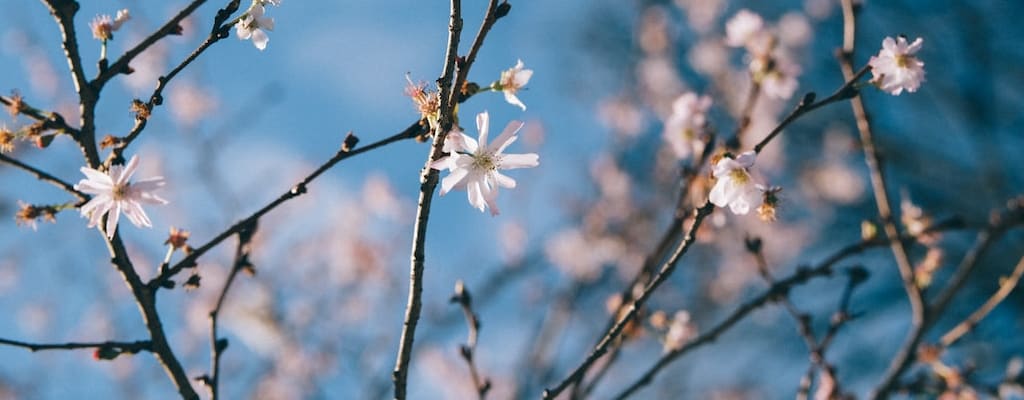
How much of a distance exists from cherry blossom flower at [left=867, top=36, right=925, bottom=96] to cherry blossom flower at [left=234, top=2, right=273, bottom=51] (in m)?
1.51

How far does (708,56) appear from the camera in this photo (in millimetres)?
10516

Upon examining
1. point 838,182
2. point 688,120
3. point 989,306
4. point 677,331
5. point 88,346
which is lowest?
point 88,346

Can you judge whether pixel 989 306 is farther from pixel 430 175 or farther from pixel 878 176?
pixel 430 175

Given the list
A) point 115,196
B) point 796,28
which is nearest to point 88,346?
point 115,196

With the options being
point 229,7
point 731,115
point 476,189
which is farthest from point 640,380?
point 731,115

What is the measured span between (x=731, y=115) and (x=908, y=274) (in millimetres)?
6880

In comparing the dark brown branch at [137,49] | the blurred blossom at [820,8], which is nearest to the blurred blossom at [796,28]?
the blurred blossom at [820,8]

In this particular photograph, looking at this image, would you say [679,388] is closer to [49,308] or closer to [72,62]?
[72,62]

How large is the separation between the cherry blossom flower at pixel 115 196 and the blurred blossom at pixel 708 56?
907 cm

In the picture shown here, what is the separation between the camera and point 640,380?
2.24 meters

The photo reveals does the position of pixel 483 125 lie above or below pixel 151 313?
above

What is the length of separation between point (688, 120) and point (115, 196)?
207 centimetres

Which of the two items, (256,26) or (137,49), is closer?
(137,49)

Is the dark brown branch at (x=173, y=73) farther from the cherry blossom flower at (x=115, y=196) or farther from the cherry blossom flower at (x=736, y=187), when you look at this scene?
the cherry blossom flower at (x=736, y=187)
